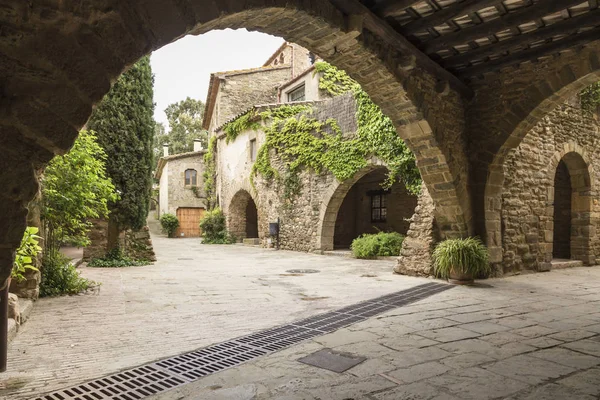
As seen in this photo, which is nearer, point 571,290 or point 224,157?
point 571,290

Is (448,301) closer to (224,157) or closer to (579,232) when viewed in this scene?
(579,232)

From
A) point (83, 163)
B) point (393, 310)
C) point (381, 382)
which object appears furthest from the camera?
point (83, 163)

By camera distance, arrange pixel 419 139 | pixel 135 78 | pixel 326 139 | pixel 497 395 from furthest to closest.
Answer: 1. pixel 326 139
2. pixel 135 78
3. pixel 419 139
4. pixel 497 395

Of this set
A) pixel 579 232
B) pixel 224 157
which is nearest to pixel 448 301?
pixel 579 232

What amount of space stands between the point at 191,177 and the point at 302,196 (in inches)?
572

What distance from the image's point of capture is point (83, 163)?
4750 millimetres

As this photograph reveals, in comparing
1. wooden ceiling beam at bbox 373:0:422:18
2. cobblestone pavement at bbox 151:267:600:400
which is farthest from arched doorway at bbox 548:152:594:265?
wooden ceiling beam at bbox 373:0:422:18

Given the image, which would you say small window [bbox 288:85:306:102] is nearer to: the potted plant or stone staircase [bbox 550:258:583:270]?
stone staircase [bbox 550:258:583:270]

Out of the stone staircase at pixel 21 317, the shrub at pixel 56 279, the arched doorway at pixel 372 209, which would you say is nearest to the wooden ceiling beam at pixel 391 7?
the stone staircase at pixel 21 317

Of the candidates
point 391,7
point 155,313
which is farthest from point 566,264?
point 155,313

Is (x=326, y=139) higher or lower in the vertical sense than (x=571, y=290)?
higher

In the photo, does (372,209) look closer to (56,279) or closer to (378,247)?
(378,247)

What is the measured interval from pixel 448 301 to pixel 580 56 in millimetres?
3725

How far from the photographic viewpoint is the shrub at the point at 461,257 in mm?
6035
